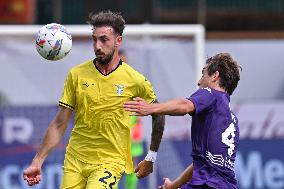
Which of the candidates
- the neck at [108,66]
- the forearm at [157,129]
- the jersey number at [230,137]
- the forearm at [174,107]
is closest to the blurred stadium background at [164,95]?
the forearm at [157,129]

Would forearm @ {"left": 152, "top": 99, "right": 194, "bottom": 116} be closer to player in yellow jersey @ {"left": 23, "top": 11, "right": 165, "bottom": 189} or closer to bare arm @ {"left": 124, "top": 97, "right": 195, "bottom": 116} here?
bare arm @ {"left": 124, "top": 97, "right": 195, "bottom": 116}

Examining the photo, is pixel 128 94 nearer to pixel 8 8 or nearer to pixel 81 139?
pixel 81 139

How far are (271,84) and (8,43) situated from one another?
372cm

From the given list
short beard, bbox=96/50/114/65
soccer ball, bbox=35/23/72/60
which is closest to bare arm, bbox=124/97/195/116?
short beard, bbox=96/50/114/65

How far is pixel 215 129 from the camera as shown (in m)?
7.97

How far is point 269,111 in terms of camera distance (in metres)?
13.8

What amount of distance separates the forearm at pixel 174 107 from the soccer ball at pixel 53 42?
61.1 inches

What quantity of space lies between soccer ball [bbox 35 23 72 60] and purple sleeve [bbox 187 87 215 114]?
4.93ft

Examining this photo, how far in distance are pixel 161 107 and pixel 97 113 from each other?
3.99ft

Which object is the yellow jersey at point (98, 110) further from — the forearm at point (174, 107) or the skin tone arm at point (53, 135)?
the forearm at point (174, 107)

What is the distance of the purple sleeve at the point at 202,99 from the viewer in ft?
25.5

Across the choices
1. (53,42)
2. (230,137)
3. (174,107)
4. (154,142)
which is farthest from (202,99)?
(53,42)

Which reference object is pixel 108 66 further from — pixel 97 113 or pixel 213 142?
pixel 213 142

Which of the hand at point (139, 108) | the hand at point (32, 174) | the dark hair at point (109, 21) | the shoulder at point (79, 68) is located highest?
the dark hair at point (109, 21)
